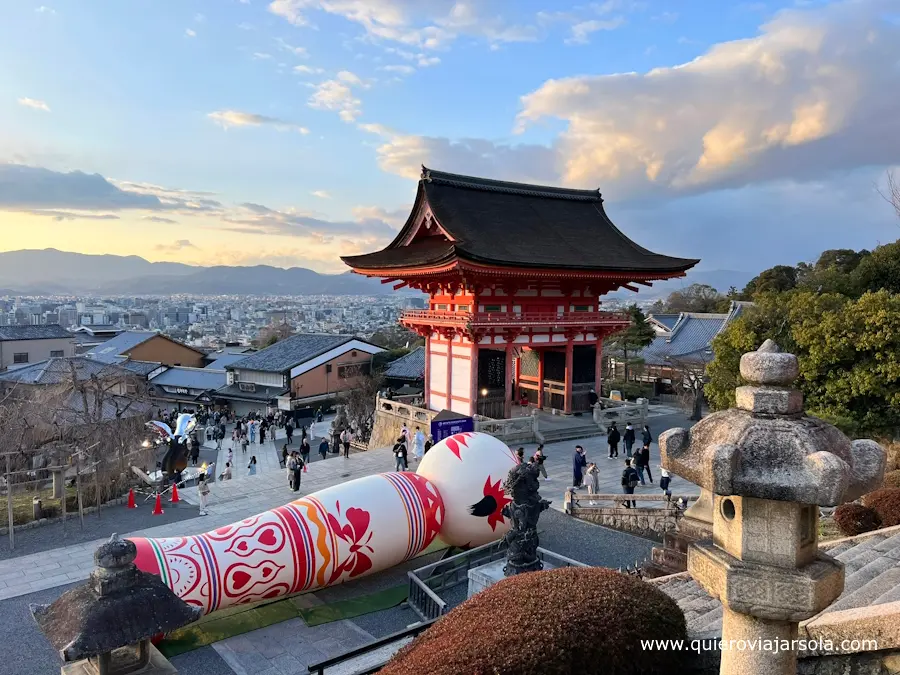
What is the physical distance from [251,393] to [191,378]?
671 centimetres

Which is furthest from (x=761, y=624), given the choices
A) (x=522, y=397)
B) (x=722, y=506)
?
(x=522, y=397)

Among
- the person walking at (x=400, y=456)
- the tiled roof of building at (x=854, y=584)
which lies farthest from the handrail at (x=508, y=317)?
the tiled roof of building at (x=854, y=584)

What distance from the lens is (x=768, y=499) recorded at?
3.48 m

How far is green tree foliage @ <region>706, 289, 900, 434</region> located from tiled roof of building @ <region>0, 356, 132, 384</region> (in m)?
24.8

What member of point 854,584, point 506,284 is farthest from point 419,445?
point 854,584

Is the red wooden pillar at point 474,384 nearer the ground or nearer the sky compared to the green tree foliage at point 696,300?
nearer the ground

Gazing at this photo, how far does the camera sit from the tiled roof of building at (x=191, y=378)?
45.8 meters

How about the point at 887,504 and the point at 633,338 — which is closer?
the point at 887,504

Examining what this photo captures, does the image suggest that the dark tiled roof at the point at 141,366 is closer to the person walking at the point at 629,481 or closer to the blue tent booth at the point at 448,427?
the blue tent booth at the point at 448,427

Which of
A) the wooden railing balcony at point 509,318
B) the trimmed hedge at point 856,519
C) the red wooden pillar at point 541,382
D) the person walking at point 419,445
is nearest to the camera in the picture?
the trimmed hedge at point 856,519

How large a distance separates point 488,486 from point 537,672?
7.00 meters

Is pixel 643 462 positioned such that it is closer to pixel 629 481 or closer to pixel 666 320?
pixel 629 481

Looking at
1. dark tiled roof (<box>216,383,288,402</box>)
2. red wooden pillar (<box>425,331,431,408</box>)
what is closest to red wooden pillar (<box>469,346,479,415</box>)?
red wooden pillar (<box>425,331,431,408</box>)

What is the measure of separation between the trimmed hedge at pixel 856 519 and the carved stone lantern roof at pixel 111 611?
9.86 m
